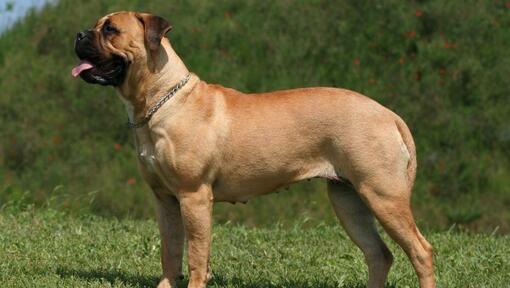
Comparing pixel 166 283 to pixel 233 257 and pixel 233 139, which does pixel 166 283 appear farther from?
pixel 233 257

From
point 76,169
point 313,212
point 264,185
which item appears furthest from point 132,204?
point 264,185

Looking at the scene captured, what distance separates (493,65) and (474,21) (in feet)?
3.00

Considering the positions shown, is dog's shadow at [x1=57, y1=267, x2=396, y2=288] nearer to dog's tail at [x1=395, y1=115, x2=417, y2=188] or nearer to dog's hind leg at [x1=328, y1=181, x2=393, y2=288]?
dog's hind leg at [x1=328, y1=181, x2=393, y2=288]

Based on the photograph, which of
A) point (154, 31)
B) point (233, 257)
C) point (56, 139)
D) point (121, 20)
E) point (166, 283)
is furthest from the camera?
point (56, 139)

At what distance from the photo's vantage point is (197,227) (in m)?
5.59

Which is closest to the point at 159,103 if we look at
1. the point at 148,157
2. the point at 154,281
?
the point at 148,157

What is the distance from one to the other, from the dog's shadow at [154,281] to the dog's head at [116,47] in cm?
137

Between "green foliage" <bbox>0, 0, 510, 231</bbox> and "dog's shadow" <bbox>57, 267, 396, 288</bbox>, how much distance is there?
595cm

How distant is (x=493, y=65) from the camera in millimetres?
14047

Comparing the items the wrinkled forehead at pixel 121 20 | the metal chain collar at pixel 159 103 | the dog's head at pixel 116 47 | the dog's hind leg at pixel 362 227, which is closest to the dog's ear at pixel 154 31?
the dog's head at pixel 116 47

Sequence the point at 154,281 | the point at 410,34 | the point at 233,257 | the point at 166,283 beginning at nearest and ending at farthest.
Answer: the point at 166,283, the point at 154,281, the point at 233,257, the point at 410,34

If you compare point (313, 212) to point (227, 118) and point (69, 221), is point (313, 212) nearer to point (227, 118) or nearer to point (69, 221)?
point (69, 221)

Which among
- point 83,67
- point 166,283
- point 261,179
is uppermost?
point 83,67

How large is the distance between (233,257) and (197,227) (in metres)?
1.72
